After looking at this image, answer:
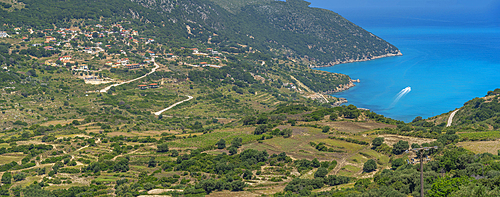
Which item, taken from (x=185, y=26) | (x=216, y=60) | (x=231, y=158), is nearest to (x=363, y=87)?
(x=216, y=60)

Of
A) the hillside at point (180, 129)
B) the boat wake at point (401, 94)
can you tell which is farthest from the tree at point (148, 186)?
the boat wake at point (401, 94)

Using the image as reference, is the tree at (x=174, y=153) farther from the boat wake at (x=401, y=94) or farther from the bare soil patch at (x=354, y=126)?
the boat wake at (x=401, y=94)

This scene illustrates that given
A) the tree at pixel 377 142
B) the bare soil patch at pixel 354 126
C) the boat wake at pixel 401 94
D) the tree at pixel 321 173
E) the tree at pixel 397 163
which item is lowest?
the tree at pixel 321 173

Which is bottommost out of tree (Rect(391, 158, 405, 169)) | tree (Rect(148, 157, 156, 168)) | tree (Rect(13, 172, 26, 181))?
tree (Rect(13, 172, 26, 181))

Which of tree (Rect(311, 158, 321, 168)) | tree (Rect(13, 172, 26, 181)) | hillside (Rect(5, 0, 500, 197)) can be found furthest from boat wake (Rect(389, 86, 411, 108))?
tree (Rect(13, 172, 26, 181))

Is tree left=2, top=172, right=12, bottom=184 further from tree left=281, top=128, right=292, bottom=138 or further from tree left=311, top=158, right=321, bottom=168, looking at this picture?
tree left=281, top=128, right=292, bottom=138

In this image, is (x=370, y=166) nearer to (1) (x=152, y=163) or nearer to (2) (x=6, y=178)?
(1) (x=152, y=163)
